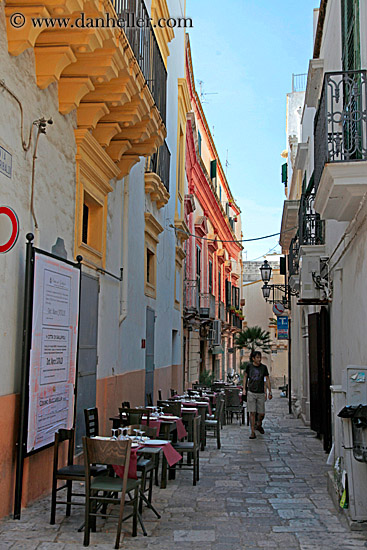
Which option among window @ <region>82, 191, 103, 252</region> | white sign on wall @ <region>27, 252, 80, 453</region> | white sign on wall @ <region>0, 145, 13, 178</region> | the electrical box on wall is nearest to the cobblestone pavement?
white sign on wall @ <region>27, 252, 80, 453</region>

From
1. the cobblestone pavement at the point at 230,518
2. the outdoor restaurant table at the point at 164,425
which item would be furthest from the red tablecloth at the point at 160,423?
the cobblestone pavement at the point at 230,518

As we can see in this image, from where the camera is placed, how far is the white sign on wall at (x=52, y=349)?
20.7ft

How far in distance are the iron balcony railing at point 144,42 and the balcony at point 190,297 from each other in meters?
11.0

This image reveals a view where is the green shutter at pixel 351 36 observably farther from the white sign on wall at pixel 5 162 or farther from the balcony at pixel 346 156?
the white sign on wall at pixel 5 162

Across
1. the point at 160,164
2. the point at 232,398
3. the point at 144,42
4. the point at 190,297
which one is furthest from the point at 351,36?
the point at 190,297

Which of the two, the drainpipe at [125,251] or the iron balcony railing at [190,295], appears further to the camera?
the iron balcony railing at [190,295]

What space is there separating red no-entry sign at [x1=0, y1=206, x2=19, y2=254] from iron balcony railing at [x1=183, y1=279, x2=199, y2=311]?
15.3 metres

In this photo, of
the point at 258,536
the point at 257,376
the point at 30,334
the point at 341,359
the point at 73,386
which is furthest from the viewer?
the point at 257,376

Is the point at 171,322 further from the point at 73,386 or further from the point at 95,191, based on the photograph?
the point at 73,386

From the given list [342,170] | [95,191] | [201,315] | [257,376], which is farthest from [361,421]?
[201,315]

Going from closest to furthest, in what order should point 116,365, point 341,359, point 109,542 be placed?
point 109,542 → point 341,359 → point 116,365

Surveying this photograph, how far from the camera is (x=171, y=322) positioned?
1738cm

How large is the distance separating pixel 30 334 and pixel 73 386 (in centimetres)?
159

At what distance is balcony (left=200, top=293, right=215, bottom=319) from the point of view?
80.4 ft
